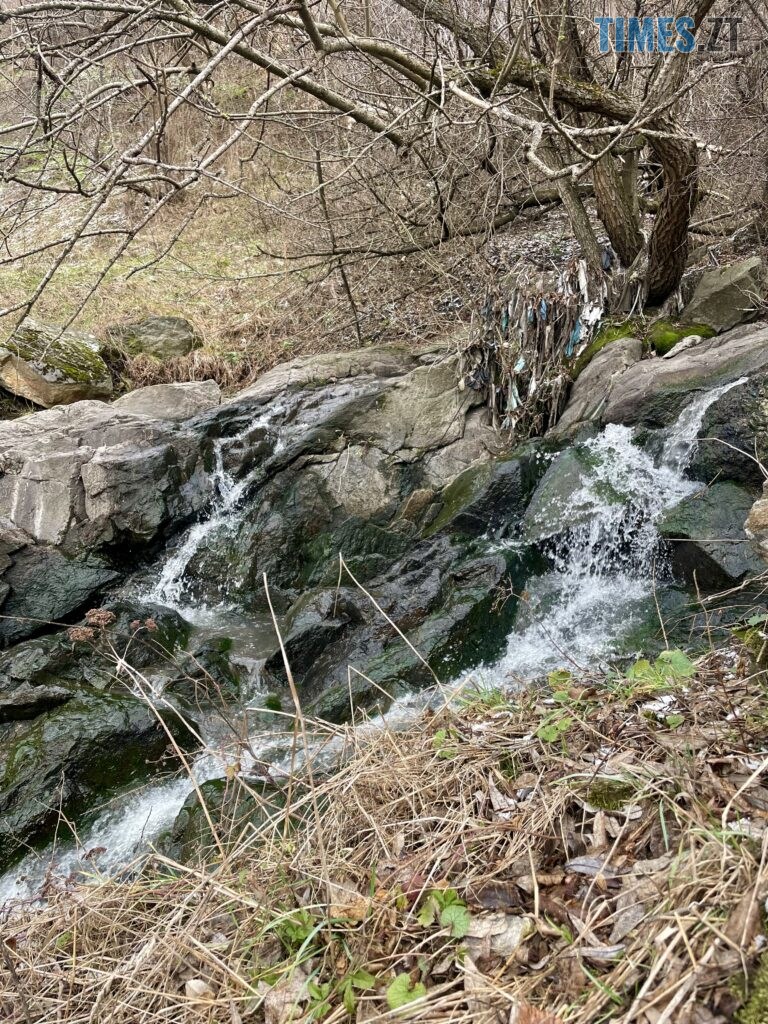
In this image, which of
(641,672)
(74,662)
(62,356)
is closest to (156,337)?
(62,356)

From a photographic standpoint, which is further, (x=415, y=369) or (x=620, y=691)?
(x=415, y=369)

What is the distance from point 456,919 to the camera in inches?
67.0

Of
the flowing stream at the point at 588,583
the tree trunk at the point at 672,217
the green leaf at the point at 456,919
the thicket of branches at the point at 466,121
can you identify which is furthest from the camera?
the tree trunk at the point at 672,217

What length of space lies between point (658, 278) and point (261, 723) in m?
5.26

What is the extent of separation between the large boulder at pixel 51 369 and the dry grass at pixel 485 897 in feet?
23.6

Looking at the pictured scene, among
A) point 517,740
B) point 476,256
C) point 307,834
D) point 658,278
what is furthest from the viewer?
point 476,256

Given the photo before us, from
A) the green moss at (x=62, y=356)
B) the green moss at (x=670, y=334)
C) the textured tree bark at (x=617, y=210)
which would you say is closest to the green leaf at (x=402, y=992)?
the green moss at (x=670, y=334)

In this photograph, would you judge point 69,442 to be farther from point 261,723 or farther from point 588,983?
point 588,983

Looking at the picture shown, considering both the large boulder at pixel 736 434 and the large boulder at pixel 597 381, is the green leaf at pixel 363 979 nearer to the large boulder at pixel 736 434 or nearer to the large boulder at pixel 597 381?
the large boulder at pixel 736 434

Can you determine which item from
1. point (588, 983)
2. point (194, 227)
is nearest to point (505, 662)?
point (588, 983)

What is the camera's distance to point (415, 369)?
7684 mm

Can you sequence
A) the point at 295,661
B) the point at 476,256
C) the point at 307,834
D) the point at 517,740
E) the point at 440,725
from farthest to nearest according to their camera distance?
the point at 476,256, the point at 295,661, the point at 440,725, the point at 517,740, the point at 307,834

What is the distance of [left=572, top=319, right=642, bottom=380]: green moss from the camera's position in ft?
21.6

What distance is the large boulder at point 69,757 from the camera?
4250mm
